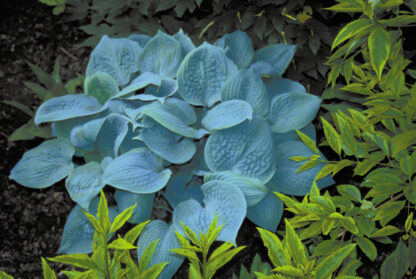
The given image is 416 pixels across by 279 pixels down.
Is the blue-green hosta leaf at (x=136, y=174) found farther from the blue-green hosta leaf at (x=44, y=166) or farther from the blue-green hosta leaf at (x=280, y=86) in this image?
the blue-green hosta leaf at (x=280, y=86)

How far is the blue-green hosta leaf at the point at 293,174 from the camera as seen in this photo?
182 cm

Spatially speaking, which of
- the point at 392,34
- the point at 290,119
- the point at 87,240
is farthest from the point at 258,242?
the point at 392,34

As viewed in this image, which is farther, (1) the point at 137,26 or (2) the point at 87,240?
(1) the point at 137,26

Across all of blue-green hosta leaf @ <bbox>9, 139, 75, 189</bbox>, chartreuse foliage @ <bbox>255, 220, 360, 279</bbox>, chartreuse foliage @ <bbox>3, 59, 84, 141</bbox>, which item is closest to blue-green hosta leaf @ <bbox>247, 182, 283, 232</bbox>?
blue-green hosta leaf @ <bbox>9, 139, 75, 189</bbox>

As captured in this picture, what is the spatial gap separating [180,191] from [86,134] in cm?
47

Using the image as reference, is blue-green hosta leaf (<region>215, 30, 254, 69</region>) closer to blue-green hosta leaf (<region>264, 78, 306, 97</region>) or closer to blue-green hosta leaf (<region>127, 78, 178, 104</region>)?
blue-green hosta leaf (<region>264, 78, 306, 97</region>)

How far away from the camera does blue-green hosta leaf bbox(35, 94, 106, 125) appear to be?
1898 mm

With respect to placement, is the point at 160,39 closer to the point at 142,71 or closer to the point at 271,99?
the point at 142,71

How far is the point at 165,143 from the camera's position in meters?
1.80

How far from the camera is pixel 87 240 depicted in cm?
187

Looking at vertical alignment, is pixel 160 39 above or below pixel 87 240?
above

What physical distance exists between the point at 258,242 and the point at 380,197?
3.27 feet

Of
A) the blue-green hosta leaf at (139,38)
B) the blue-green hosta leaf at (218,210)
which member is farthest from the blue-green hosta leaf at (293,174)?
the blue-green hosta leaf at (139,38)

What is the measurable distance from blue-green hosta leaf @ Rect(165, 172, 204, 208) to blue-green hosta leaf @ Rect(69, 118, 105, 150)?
385 millimetres
